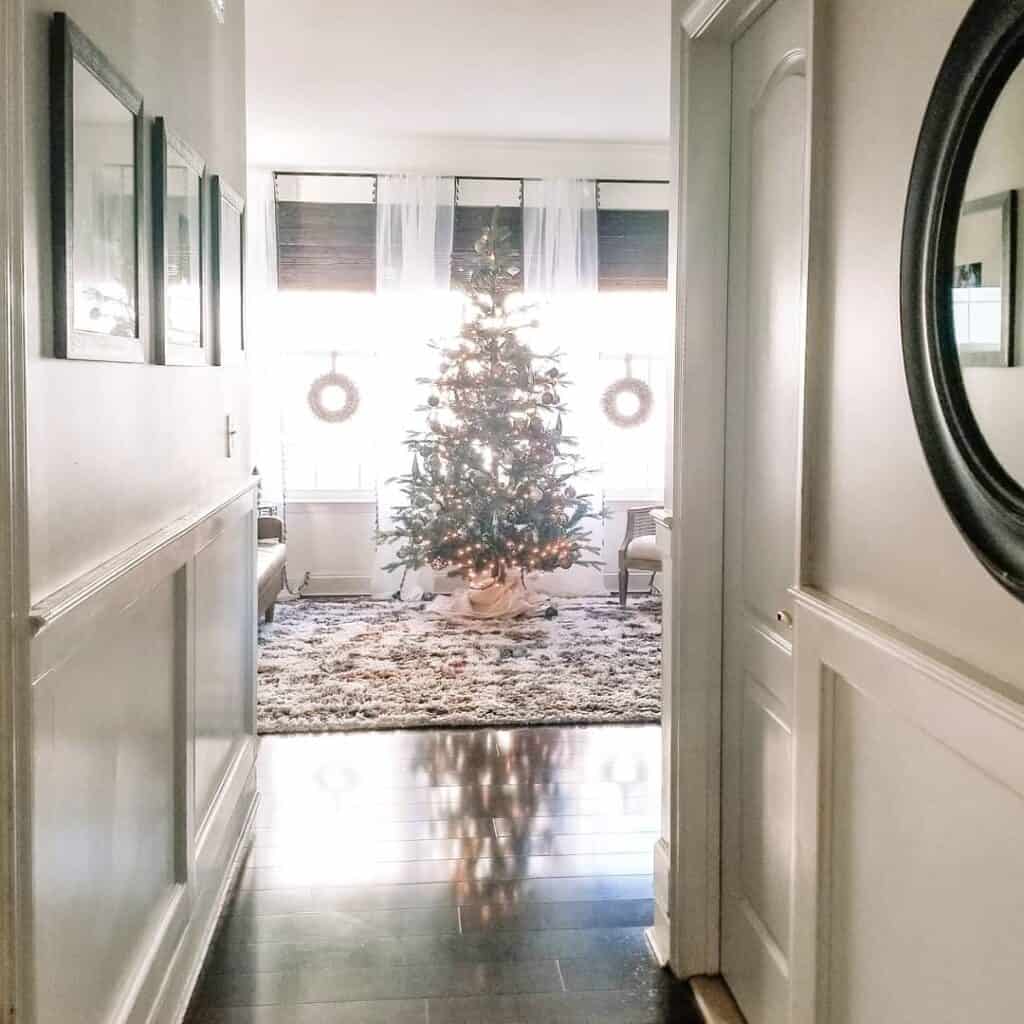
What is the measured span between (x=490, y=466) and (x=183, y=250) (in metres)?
4.16

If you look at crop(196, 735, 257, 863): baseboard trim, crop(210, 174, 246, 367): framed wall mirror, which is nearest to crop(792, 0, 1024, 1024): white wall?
crop(196, 735, 257, 863): baseboard trim

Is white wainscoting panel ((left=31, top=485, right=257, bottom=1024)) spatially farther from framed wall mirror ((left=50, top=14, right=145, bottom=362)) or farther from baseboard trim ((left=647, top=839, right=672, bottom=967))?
baseboard trim ((left=647, top=839, right=672, bottom=967))

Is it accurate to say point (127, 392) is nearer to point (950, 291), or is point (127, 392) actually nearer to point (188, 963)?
point (188, 963)

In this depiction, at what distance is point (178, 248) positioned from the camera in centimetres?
256

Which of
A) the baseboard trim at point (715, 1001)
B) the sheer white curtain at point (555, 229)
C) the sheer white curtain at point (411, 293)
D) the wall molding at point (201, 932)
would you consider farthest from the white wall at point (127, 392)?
the sheer white curtain at point (555, 229)

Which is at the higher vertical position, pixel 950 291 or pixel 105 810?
pixel 950 291

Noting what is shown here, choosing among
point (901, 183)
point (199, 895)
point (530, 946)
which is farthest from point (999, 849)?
point (199, 895)

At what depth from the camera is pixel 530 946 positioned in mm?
2816

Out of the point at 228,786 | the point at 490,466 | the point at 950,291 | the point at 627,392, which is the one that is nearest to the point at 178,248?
the point at 228,786

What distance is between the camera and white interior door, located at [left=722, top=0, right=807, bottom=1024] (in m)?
2.16

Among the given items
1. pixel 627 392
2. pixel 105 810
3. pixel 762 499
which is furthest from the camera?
pixel 627 392

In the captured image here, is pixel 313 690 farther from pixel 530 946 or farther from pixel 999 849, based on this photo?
pixel 999 849

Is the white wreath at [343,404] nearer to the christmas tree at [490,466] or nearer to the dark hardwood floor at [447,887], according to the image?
the christmas tree at [490,466]

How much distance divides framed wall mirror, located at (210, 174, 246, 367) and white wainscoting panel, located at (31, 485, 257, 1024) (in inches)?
18.2
